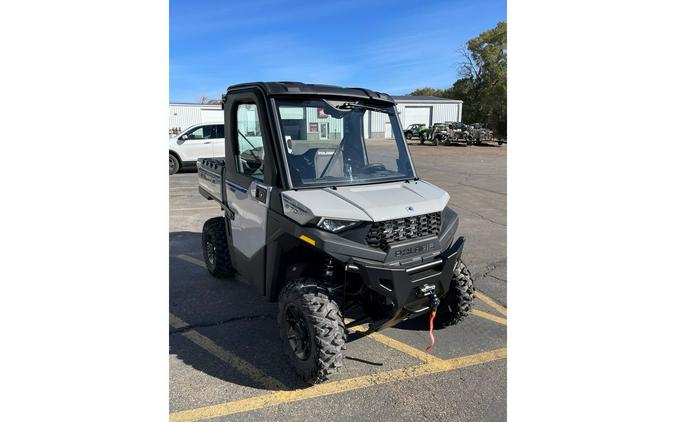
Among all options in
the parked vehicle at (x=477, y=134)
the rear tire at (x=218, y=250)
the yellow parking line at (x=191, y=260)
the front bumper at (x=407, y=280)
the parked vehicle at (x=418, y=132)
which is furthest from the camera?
the parked vehicle at (x=418, y=132)

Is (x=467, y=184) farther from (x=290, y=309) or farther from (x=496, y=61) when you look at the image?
(x=496, y=61)

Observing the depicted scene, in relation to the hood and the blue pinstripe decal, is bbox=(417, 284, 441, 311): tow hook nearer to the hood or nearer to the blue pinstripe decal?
the hood

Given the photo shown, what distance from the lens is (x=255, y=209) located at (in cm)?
366

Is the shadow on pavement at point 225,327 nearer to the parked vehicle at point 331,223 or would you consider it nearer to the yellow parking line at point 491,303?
the parked vehicle at point 331,223

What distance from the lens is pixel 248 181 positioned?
3797mm

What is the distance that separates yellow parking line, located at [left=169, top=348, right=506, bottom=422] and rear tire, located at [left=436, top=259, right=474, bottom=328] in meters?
0.41

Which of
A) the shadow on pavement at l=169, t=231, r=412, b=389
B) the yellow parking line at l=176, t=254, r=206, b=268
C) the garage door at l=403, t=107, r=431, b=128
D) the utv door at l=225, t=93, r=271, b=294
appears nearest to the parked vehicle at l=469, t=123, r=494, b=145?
the garage door at l=403, t=107, r=431, b=128

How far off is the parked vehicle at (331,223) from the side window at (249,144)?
14 millimetres

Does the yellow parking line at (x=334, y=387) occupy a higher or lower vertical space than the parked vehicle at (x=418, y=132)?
lower

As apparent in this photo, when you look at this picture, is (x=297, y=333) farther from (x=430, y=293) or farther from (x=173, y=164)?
(x=173, y=164)

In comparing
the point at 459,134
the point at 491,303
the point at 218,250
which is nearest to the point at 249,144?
the point at 218,250

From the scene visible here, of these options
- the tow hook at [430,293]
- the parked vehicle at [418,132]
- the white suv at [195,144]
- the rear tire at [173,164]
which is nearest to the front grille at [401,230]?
Result: the tow hook at [430,293]

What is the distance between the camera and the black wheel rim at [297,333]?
311 cm

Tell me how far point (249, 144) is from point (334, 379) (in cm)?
210
